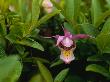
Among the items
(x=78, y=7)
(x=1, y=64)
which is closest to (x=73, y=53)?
(x=78, y=7)

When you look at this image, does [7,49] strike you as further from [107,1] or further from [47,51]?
[107,1]

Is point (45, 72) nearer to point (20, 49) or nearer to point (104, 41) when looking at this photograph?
point (20, 49)

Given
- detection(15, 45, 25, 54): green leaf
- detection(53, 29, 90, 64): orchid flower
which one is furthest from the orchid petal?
detection(15, 45, 25, 54): green leaf

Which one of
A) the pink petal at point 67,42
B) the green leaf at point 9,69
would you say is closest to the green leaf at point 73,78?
the pink petal at point 67,42

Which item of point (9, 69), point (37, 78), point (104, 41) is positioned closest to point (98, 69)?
point (104, 41)

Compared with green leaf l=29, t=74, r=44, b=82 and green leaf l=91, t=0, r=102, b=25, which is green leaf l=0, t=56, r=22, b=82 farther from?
green leaf l=91, t=0, r=102, b=25

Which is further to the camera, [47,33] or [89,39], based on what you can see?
[47,33]
